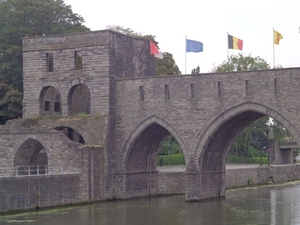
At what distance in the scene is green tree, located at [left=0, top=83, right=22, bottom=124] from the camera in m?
37.9

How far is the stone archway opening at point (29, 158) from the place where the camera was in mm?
32719

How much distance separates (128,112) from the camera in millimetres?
33375

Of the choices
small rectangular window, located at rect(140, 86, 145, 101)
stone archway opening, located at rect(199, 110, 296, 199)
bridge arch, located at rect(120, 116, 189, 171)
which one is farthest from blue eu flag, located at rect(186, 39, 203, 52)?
stone archway opening, located at rect(199, 110, 296, 199)

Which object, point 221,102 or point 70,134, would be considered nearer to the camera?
point 221,102

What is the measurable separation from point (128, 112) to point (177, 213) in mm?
6925

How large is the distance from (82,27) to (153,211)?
17602 millimetres

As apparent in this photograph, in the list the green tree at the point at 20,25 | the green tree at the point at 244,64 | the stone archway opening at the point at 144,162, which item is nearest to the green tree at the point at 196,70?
the green tree at the point at 244,64

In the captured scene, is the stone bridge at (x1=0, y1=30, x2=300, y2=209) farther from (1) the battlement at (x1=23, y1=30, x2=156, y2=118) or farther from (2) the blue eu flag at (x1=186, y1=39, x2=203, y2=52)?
(2) the blue eu flag at (x1=186, y1=39, x2=203, y2=52)

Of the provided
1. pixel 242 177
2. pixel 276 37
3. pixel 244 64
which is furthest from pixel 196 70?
pixel 276 37

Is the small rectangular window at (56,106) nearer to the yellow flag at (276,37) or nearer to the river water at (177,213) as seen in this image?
the river water at (177,213)

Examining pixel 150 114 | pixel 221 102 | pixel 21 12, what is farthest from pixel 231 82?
pixel 21 12

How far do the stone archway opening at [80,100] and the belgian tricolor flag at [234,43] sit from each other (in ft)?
23.2

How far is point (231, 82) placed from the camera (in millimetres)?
30906

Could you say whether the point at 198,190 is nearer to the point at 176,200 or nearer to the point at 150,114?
the point at 176,200
